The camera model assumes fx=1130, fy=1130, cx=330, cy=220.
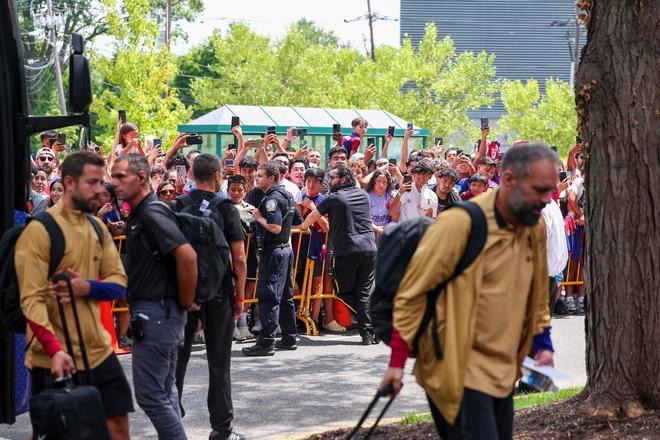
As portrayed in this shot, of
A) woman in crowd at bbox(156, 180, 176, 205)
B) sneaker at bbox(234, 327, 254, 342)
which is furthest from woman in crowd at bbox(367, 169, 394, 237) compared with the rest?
woman in crowd at bbox(156, 180, 176, 205)

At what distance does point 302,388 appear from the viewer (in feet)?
32.2

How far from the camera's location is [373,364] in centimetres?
1113

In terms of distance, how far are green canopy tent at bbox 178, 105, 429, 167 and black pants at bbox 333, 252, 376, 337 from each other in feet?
53.8

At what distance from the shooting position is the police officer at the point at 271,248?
37.7 ft

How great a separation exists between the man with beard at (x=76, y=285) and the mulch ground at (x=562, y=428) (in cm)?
205

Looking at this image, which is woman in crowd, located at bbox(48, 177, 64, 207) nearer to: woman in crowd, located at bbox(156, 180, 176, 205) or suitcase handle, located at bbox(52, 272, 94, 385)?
woman in crowd, located at bbox(156, 180, 176, 205)

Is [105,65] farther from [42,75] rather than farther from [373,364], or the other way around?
[42,75]

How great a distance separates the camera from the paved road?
832 cm

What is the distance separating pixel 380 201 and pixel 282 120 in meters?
18.3

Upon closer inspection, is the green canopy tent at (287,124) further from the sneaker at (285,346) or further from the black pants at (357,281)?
the sneaker at (285,346)

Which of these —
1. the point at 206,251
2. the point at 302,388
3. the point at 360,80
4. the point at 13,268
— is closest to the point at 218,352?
the point at 206,251

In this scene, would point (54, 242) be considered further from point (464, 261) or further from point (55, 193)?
point (55, 193)

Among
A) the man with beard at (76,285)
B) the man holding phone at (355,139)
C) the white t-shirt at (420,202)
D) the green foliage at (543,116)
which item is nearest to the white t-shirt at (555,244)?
the white t-shirt at (420,202)

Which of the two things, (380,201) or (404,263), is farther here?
(380,201)
